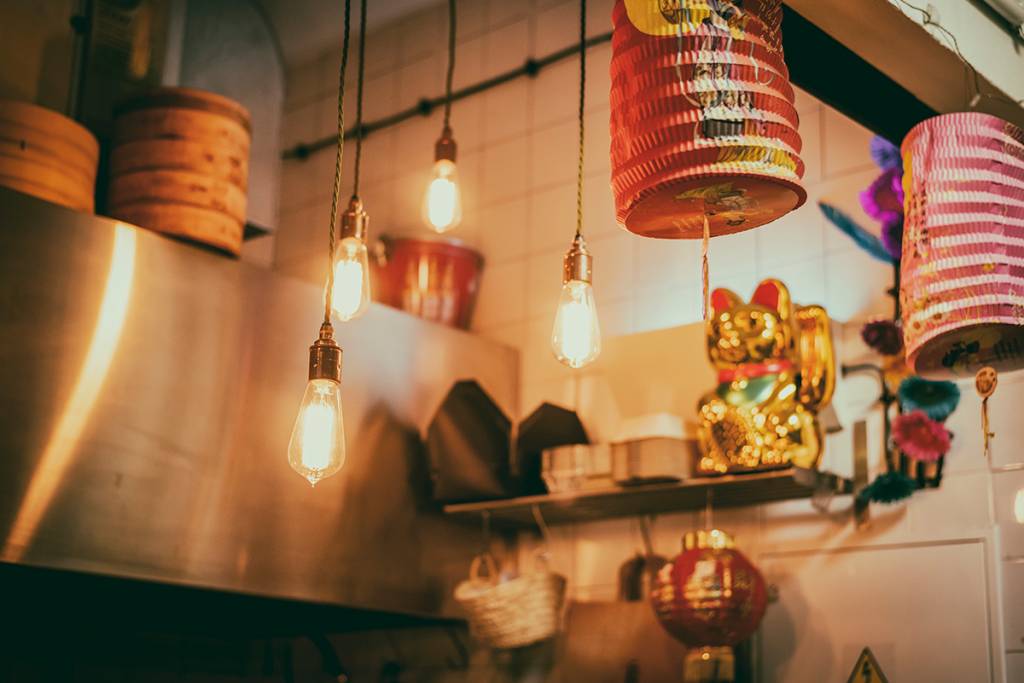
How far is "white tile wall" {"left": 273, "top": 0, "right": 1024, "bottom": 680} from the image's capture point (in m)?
3.32

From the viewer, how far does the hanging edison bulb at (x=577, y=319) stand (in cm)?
210

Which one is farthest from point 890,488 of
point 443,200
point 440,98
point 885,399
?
point 440,98

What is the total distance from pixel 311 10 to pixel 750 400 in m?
2.73

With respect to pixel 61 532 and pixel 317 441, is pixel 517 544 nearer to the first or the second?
pixel 61 532

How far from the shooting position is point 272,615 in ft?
12.5

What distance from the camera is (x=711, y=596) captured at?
3184mm

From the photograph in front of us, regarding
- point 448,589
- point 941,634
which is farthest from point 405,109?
point 941,634

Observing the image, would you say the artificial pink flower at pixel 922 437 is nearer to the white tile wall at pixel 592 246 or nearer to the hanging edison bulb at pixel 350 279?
the white tile wall at pixel 592 246

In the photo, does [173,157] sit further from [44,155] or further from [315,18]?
[315,18]

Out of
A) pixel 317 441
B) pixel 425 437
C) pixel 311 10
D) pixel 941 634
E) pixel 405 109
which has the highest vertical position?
pixel 311 10

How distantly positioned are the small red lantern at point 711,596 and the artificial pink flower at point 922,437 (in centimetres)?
48

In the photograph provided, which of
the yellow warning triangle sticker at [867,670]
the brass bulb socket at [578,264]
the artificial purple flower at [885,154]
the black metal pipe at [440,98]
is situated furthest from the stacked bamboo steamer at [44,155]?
the yellow warning triangle sticker at [867,670]

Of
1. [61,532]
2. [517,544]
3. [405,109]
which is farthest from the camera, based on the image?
[405,109]

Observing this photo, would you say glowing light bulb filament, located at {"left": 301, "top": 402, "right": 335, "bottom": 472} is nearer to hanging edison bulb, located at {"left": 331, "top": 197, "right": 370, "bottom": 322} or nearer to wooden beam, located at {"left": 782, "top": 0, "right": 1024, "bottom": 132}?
hanging edison bulb, located at {"left": 331, "top": 197, "right": 370, "bottom": 322}
